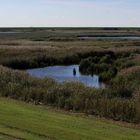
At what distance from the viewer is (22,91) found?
20.3 m

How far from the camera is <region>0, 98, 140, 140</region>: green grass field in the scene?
478 inches

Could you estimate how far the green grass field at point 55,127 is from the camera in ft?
39.8

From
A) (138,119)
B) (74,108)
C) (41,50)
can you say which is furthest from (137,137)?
(41,50)

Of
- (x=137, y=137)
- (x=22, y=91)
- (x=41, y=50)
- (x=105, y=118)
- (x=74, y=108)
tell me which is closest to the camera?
(x=137, y=137)

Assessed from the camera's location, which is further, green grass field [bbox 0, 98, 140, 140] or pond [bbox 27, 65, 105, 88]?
pond [bbox 27, 65, 105, 88]

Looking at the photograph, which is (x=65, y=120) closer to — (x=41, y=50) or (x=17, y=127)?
(x=17, y=127)

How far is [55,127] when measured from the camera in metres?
13.2

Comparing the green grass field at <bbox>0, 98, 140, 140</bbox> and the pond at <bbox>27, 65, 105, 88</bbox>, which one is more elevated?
the green grass field at <bbox>0, 98, 140, 140</bbox>

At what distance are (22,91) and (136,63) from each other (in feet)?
72.9

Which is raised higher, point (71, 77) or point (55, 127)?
point (55, 127)

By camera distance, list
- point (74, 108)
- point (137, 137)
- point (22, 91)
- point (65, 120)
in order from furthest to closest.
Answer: point (22, 91) < point (74, 108) < point (65, 120) < point (137, 137)

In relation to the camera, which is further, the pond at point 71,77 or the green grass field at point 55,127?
the pond at point 71,77

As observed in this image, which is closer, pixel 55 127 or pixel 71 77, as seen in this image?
pixel 55 127

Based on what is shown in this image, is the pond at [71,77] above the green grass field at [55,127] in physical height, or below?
below
